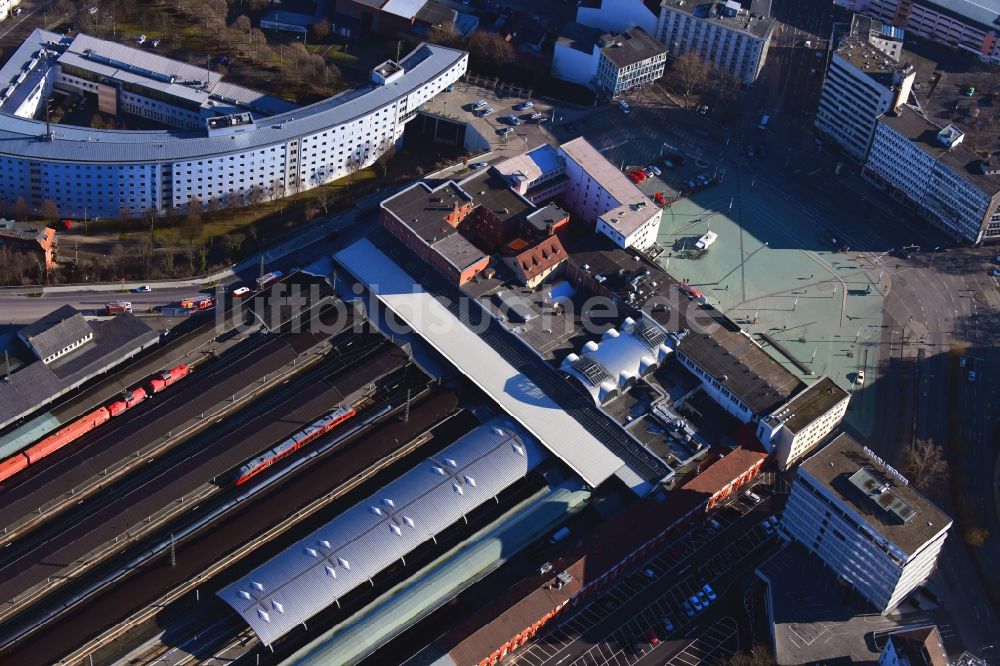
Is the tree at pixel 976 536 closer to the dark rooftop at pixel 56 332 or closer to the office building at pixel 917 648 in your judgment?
the office building at pixel 917 648

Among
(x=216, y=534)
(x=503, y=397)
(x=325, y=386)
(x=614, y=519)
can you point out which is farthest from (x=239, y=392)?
(x=614, y=519)

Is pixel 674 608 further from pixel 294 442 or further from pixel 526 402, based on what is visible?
pixel 294 442

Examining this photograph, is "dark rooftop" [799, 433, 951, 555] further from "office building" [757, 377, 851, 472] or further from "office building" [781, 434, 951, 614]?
"office building" [757, 377, 851, 472]

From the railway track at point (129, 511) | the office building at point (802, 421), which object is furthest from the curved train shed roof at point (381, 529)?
the office building at point (802, 421)

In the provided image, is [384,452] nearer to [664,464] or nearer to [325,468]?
[325,468]

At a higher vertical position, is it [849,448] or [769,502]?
[849,448]

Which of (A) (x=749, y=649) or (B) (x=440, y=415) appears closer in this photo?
(A) (x=749, y=649)

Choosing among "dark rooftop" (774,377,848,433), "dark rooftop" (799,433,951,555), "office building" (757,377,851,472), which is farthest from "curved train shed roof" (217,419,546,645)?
"dark rooftop" (799,433,951,555)
